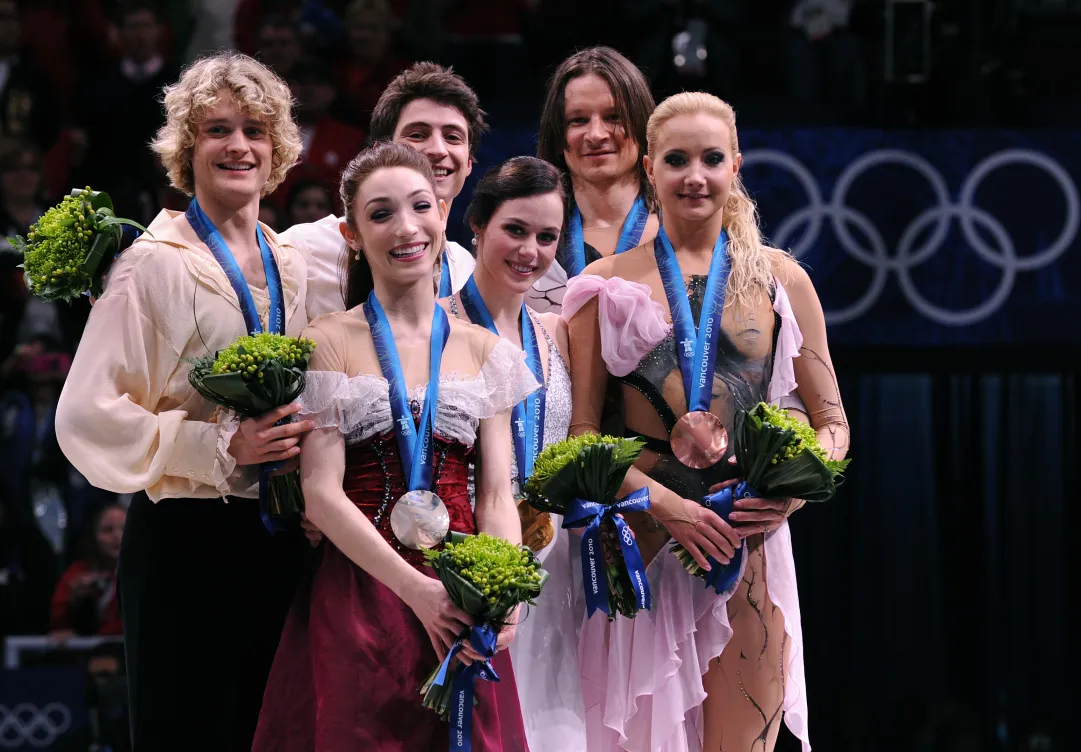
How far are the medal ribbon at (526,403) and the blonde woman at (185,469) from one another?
1.50 feet

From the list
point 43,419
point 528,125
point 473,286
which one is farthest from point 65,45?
point 473,286

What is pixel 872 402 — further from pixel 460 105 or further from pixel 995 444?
pixel 460 105

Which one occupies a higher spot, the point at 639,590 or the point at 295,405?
the point at 295,405

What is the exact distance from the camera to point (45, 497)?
639 centimetres

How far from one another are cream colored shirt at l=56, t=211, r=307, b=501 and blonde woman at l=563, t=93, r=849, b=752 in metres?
0.79

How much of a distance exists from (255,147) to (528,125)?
9.26 feet

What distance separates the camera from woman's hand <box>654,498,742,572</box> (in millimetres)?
3428

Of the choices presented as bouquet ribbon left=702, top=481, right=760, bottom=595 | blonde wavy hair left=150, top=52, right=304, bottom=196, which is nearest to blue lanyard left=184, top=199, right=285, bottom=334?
blonde wavy hair left=150, top=52, right=304, bottom=196

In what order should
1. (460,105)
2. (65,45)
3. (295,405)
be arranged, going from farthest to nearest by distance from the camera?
(65,45) < (460,105) < (295,405)

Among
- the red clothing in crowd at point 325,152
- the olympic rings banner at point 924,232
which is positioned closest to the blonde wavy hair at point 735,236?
the olympic rings banner at point 924,232

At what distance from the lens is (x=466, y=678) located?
296 centimetres

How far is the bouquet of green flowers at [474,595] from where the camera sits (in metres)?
2.88

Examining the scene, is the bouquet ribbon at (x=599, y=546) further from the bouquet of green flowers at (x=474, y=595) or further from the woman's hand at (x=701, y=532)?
the bouquet of green flowers at (x=474, y=595)

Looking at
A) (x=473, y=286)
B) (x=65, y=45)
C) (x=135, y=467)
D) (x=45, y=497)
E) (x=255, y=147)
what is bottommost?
(x=45, y=497)
